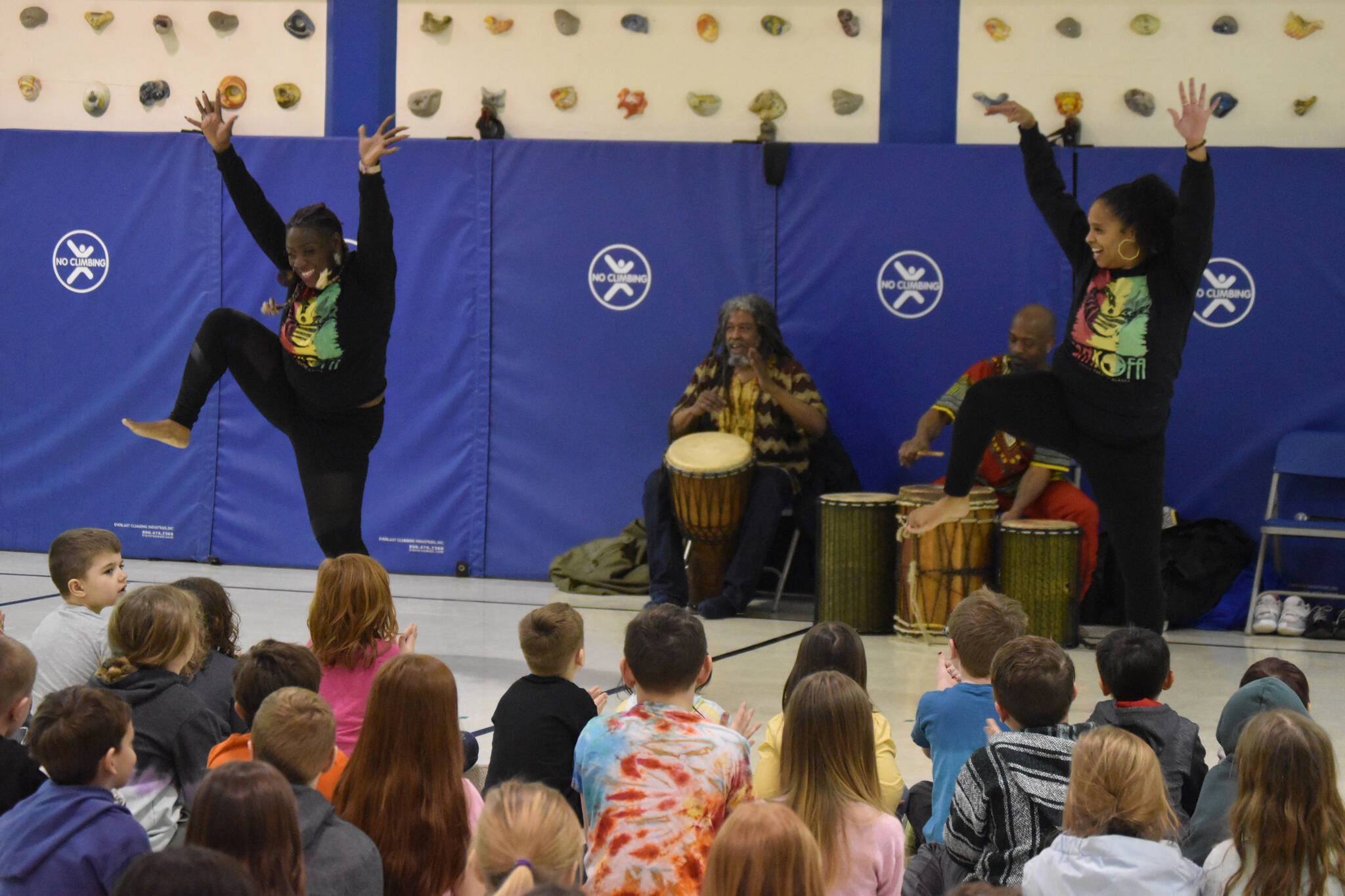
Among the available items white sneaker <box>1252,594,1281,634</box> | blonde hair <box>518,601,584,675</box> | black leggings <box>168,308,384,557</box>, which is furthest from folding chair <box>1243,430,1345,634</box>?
blonde hair <box>518,601,584,675</box>

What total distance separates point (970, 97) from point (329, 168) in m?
3.43

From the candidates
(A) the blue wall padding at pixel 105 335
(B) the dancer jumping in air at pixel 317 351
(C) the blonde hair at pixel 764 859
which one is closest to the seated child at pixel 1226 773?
(C) the blonde hair at pixel 764 859

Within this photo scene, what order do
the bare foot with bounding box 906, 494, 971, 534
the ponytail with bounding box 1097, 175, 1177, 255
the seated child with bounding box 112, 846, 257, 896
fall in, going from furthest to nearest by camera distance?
the bare foot with bounding box 906, 494, 971, 534, the ponytail with bounding box 1097, 175, 1177, 255, the seated child with bounding box 112, 846, 257, 896

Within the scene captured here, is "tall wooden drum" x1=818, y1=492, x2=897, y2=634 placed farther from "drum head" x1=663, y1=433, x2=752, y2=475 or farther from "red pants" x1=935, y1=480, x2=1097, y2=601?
"drum head" x1=663, y1=433, x2=752, y2=475

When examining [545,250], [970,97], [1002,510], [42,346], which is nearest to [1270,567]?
[1002,510]

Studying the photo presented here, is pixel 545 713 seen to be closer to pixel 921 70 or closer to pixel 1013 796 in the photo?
pixel 1013 796

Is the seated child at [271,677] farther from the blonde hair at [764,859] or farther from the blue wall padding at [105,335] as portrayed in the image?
the blue wall padding at [105,335]

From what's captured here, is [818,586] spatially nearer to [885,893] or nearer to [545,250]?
[545,250]

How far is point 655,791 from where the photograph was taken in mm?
2236

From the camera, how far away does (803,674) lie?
110 inches

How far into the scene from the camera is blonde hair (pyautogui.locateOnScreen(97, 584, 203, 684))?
2674 millimetres

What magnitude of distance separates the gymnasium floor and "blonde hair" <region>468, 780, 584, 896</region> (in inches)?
85.7

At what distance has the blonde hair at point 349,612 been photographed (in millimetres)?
3039

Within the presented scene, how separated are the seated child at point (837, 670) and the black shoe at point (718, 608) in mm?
3390
